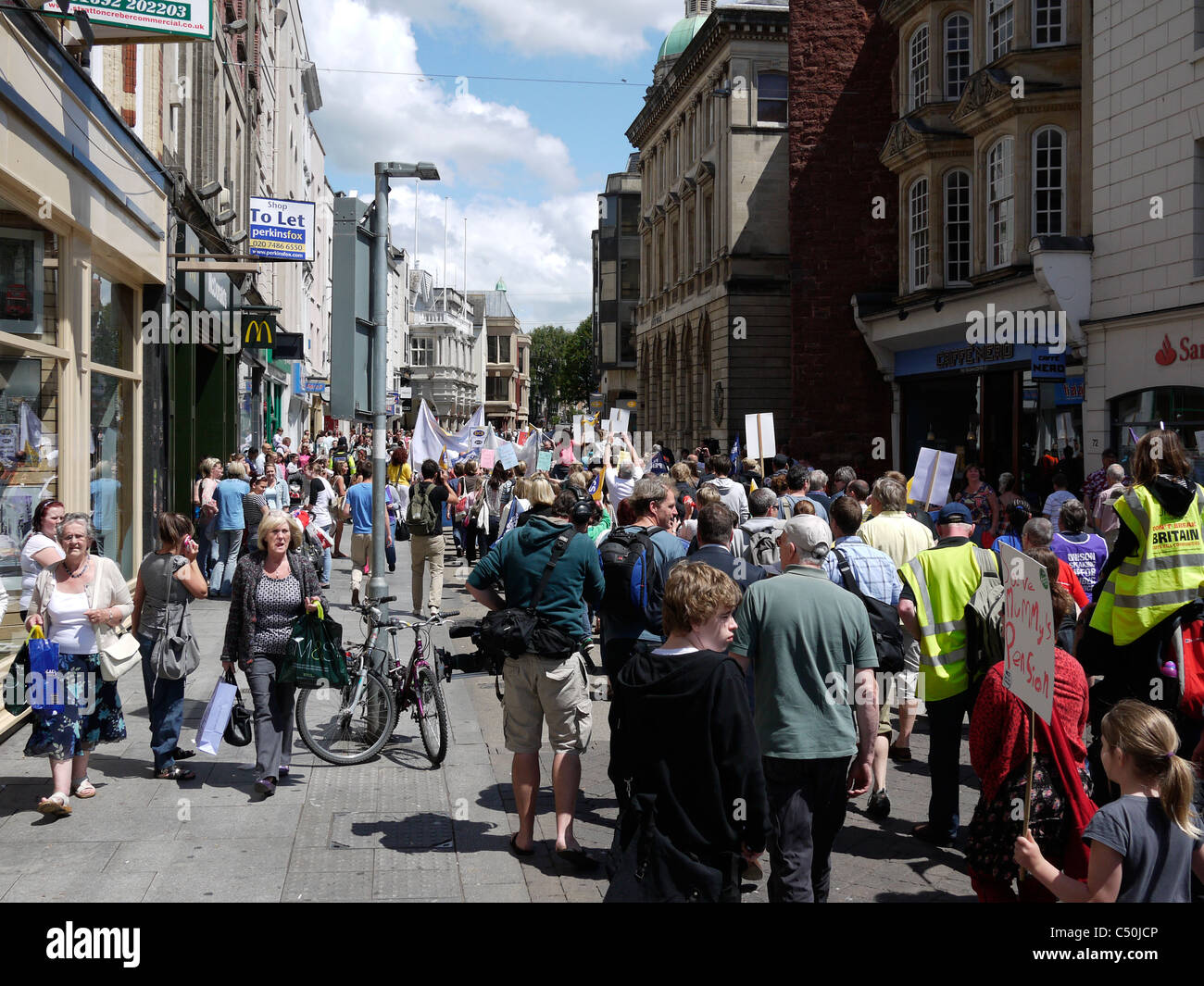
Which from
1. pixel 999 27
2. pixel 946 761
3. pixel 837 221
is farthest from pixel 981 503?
pixel 837 221

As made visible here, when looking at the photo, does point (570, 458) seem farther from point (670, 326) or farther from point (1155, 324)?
point (670, 326)

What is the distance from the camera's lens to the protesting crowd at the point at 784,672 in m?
4.05

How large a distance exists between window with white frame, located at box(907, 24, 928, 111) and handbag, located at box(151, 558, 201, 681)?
2237 centimetres

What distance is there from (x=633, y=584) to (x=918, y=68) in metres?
22.7

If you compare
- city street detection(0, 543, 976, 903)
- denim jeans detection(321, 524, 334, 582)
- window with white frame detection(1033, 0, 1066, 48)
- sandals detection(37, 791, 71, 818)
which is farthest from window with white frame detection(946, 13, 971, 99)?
sandals detection(37, 791, 71, 818)

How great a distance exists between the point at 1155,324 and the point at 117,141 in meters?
14.2

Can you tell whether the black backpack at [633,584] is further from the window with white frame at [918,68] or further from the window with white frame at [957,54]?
the window with white frame at [918,68]

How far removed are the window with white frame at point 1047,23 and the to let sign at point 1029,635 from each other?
62.8 feet

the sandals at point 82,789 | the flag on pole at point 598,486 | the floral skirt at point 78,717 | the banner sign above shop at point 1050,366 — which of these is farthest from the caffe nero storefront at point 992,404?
the sandals at point 82,789

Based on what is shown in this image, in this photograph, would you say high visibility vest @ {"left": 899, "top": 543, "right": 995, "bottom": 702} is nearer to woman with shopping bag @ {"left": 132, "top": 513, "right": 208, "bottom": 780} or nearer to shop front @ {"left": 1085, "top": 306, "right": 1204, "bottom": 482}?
woman with shopping bag @ {"left": 132, "top": 513, "right": 208, "bottom": 780}

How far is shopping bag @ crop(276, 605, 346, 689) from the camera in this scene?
7.45 metres

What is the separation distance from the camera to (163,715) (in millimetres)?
7672

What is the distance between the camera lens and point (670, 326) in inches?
1965

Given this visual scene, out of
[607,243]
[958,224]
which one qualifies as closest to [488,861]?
[958,224]
